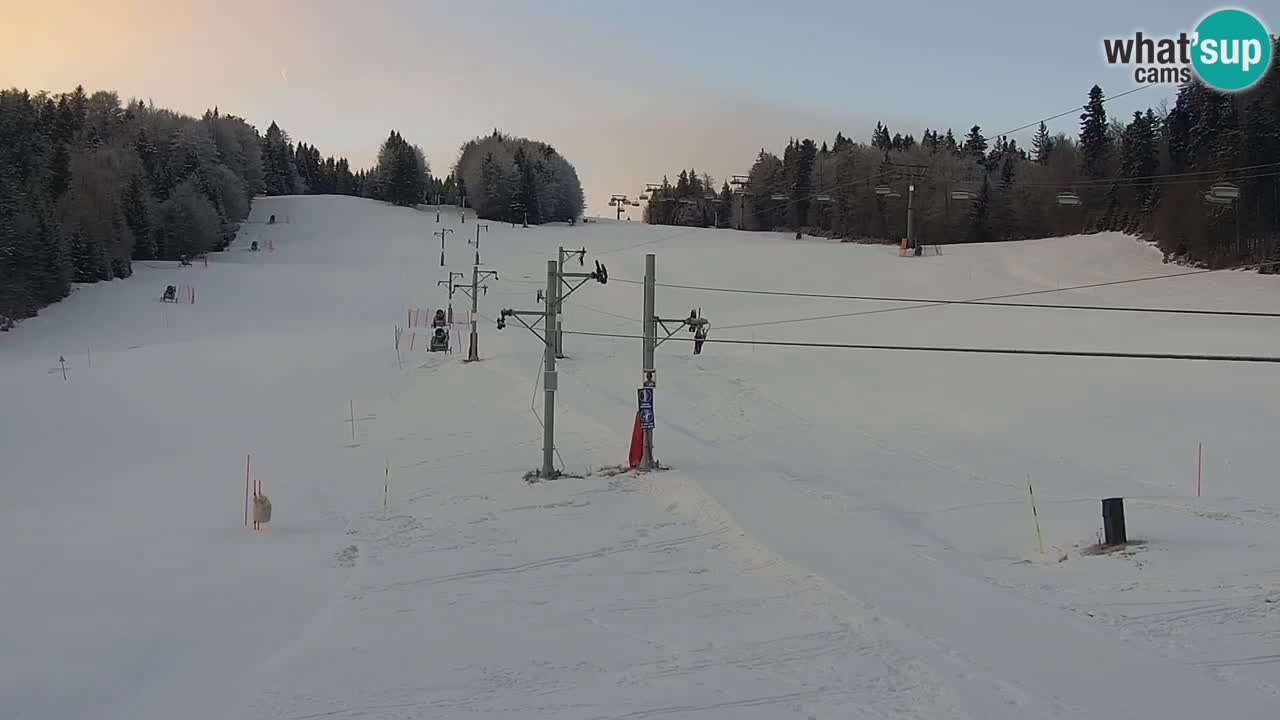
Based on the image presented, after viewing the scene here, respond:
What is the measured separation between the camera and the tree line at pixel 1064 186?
161ft

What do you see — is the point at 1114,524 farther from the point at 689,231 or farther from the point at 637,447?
the point at 689,231

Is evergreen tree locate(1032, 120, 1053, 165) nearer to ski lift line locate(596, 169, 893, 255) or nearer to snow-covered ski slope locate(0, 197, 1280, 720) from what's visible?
ski lift line locate(596, 169, 893, 255)

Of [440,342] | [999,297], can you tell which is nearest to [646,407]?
[440,342]

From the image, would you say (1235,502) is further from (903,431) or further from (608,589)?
(608,589)

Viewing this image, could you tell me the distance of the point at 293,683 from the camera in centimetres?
855

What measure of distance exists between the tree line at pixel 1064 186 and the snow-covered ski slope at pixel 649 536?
572 inches

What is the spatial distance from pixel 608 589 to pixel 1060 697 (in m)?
5.50

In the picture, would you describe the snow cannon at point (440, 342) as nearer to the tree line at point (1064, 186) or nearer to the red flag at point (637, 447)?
the red flag at point (637, 447)

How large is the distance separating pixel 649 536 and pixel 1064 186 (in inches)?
3115

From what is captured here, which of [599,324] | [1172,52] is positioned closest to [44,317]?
[599,324]

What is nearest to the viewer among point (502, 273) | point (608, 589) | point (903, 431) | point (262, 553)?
point (608, 589)

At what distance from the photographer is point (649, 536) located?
13695 millimetres

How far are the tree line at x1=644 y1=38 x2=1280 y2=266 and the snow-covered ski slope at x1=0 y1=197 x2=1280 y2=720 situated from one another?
14530 millimetres

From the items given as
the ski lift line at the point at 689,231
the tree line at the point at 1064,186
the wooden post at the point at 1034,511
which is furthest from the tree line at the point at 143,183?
the wooden post at the point at 1034,511
